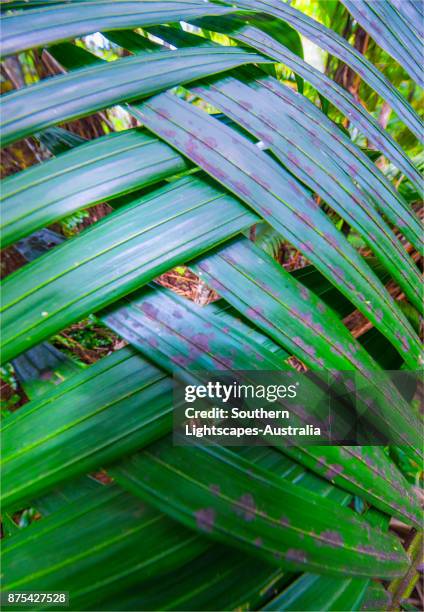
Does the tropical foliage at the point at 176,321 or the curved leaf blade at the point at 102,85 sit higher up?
the curved leaf blade at the point at 102,85

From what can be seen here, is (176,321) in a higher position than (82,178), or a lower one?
lower

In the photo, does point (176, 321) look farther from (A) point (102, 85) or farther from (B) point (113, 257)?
(A) point (102, 85)

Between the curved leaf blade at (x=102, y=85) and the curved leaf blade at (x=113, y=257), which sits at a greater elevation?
the curved leaf blade at (x=102, y=85)

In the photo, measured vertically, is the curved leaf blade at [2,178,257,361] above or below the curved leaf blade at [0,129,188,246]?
below

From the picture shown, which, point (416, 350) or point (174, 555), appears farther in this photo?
point (416, 350)

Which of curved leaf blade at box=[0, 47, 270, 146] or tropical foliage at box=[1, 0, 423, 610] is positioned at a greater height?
curved leaf blade at box=[0, 47, 270, 146]

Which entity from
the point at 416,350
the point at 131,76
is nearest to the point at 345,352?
the point at 416,350

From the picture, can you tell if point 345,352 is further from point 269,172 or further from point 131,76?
point 131,76

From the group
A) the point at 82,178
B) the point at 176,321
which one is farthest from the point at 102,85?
the point at 176,321
